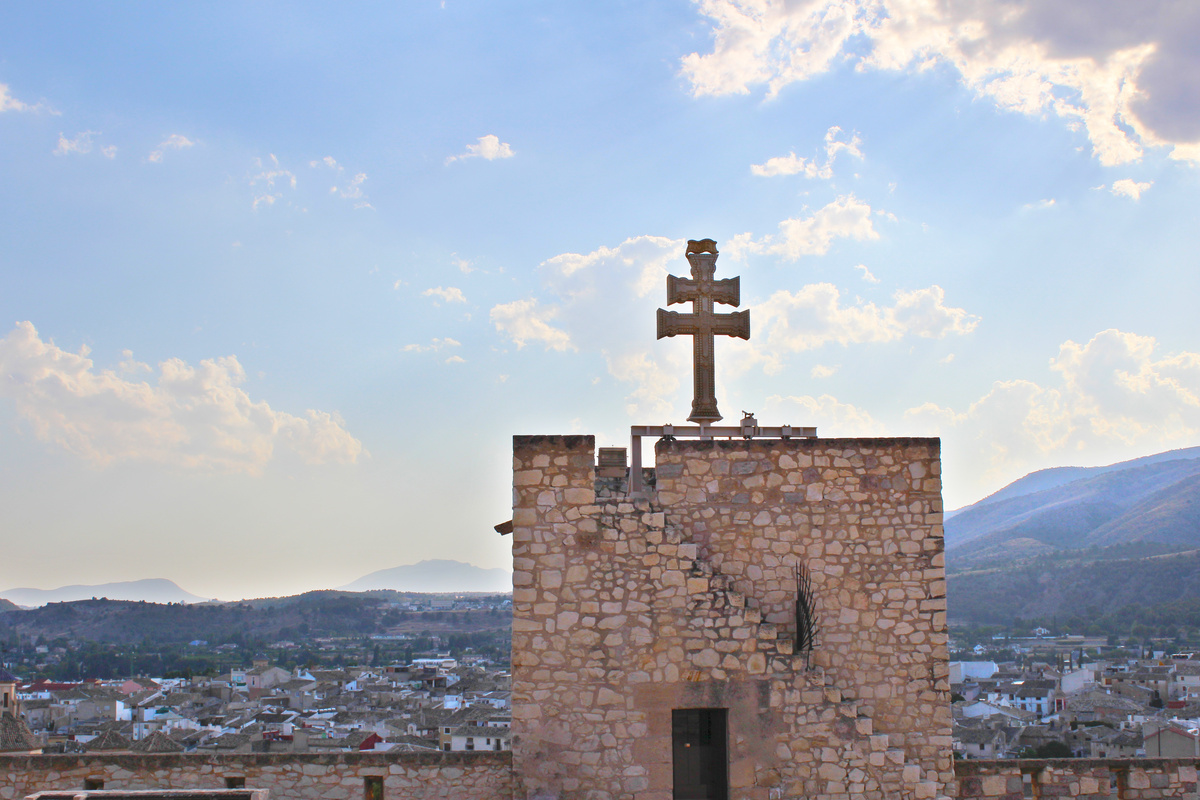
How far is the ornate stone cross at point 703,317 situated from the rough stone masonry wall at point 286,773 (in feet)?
14.6

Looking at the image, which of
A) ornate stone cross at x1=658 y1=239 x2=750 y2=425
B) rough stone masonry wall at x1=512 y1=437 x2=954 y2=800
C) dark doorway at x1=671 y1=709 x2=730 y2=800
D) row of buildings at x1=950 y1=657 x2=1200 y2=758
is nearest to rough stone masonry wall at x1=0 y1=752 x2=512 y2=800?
rough stone masonry wall at x1=512 y1=437 x2=954 y2=800

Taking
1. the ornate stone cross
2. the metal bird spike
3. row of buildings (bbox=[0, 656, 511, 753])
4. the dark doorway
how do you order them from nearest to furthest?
the dark doorway
the metal bird spike
the ornate stone cross
row of buildings (bbox=[0, 656, 511, 753])

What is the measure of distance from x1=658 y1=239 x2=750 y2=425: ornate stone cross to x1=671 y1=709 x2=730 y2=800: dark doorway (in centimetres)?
324

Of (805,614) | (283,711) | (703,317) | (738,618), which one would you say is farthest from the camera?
(283,711)

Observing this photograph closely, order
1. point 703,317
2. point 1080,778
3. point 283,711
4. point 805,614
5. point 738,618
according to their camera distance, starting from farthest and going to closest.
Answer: point 283,711 → point 703,317 → point 1080,778 → point 805,614 → point 738,618

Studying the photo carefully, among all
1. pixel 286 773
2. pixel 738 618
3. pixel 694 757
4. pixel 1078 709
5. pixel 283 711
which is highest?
pixel 738 618

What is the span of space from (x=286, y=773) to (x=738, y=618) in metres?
4.62

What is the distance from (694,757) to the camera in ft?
29.6

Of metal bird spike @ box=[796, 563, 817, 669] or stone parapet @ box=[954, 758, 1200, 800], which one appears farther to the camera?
stone parapet @ box=[954, 758, 1200, 800]

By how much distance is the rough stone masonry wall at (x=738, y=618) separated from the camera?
8836mm

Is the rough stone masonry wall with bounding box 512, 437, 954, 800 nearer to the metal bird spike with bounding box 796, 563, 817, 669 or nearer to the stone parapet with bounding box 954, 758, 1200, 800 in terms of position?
the metal bird spike with bounding box 796, 563, 817, 669

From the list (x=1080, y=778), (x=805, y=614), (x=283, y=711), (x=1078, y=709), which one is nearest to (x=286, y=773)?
(x=805, y=614)

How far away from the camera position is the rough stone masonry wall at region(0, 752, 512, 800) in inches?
368

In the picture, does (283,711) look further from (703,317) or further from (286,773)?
(703,317)
